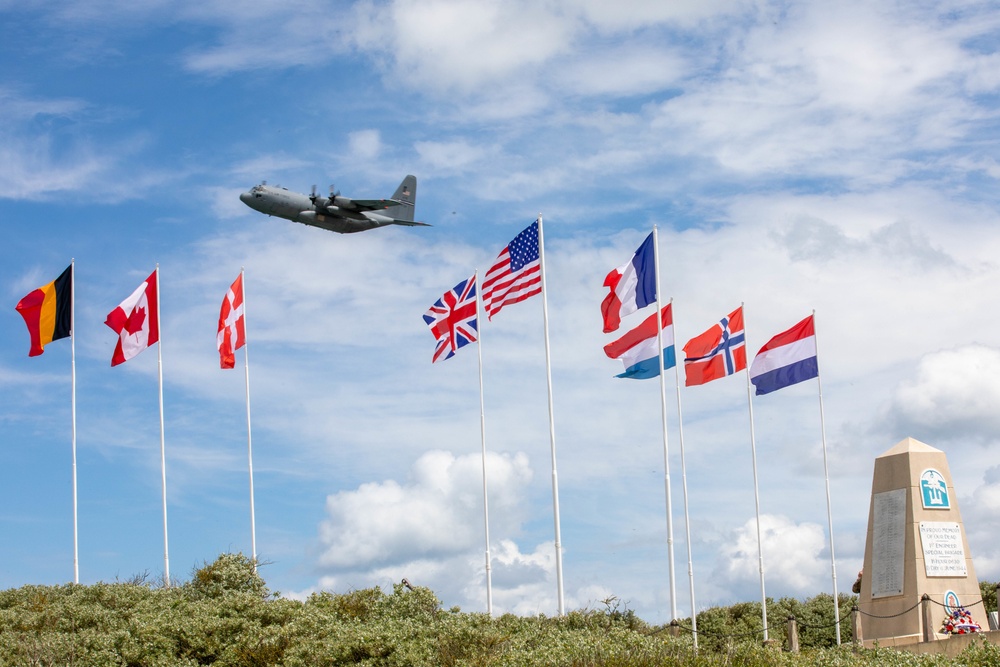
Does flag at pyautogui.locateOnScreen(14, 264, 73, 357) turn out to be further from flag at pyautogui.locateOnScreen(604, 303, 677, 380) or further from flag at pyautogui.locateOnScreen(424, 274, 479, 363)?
flag at pyautogui.locateOnScreen(604, 303, 677, 380)

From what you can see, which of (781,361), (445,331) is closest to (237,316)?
(445,331)

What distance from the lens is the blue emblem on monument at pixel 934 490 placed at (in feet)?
102

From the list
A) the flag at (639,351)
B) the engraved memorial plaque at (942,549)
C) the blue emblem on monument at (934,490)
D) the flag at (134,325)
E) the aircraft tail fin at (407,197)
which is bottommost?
the engraved memorial plaque at (942,549)

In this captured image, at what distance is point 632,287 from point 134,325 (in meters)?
17.3

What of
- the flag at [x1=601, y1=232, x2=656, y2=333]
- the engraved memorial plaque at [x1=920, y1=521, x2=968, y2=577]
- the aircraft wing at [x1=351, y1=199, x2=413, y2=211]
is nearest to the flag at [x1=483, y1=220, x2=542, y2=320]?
the flag at [x1=601, y1=232, x2=656, y2=333]

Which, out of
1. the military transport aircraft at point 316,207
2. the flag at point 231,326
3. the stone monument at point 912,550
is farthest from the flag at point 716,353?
the military transport aircraft at point 316,207

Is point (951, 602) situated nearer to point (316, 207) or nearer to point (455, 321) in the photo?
point (455, 321)

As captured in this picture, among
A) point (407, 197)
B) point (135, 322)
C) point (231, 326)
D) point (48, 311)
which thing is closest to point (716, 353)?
point (231, 326)

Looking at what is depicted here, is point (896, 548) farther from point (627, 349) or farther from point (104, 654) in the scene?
point (104, 654)

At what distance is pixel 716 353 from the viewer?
1427 inches

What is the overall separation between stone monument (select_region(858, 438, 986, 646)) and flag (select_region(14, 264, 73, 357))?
2691 cm

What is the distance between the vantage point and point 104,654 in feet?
80.7

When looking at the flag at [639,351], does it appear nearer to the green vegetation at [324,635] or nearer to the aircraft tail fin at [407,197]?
the green vegetation at [324,635]

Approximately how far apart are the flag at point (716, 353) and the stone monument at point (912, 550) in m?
5.98
